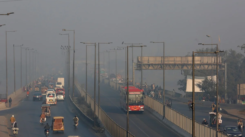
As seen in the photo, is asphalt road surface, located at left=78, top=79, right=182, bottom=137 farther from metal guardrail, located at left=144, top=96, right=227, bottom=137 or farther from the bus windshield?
the bus windshield

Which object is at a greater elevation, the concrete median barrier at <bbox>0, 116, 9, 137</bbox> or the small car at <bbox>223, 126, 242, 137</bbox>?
the small car at <bbox>223, 126, 242, 137</bbox>

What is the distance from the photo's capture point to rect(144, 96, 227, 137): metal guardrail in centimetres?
2906

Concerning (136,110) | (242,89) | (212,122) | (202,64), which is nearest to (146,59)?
(202,64)

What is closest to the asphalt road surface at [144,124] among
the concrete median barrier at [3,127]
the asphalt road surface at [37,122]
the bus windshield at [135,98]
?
the bus windshield at [135,98]

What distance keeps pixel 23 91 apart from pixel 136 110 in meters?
55.7

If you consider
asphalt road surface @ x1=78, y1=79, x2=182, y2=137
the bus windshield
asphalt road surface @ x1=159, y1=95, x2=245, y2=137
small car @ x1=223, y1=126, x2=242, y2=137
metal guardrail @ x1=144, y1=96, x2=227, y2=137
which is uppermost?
the bus windshield

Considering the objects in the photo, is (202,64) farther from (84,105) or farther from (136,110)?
(136,110)

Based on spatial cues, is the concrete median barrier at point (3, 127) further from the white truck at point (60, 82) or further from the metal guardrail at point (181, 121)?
the white truck at point (60, 82)

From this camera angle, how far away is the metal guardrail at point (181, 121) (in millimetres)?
29062

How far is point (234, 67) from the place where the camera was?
115m

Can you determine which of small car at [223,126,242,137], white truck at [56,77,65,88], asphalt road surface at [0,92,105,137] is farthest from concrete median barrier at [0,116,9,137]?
white truck at [56,77,65,88]

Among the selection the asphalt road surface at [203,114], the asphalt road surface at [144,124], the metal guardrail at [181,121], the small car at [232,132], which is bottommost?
the asphalt road surface at [203,114]

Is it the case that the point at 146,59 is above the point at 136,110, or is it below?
above

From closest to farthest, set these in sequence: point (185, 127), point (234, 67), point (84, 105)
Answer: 1. point (185, 127)
2. point (84, 105)
3. point (234, 67)
